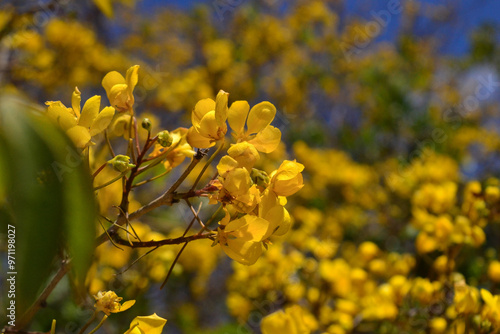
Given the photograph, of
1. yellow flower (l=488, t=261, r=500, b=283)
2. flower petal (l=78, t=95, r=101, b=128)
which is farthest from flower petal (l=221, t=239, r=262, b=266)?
yellow flower (l=488, t=261, r=500, b=283)

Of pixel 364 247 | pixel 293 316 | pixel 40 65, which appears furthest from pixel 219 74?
pixel 293 316

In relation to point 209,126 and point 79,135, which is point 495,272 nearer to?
point 209,126

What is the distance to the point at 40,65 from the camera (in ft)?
9.41

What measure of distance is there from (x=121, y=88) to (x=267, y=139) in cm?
22

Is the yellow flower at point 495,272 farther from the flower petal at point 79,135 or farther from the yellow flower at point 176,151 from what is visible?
the flower petal at point 79,135

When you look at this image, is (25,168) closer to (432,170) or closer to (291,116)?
(432,170)

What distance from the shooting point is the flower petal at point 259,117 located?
618 mm

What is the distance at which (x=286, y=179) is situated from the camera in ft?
1.88

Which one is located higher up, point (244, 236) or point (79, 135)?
point (79, 135)

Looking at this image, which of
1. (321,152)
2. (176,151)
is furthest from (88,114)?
(321,152)

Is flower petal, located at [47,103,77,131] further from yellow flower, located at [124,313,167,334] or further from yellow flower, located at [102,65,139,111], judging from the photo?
yellow flower, located at [124,313,167,334]

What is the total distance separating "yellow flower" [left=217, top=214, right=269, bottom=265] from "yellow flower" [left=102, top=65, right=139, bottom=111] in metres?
0.24

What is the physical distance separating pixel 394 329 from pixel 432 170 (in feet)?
5.30

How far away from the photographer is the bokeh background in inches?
48.9
